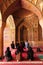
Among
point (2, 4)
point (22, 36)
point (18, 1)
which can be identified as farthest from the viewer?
point (22, 36)

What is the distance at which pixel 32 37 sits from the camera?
68.3 ft

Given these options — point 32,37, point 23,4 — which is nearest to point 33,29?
point 32,37

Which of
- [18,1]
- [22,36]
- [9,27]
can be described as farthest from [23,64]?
[22,36]

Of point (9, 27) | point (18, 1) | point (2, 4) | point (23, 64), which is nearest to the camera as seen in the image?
point (23, 64)

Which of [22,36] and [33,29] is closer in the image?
[33,29]

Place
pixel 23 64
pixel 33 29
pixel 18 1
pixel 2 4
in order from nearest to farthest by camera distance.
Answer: pixel 23 64, pixel 2 4, pixel 18 1, pixel 33 29

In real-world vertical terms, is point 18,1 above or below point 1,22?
above

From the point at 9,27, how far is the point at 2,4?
819 cm

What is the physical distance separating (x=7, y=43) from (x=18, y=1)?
346 inches

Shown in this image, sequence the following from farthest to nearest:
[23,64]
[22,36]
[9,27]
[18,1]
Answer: [22,36] → [9,27] → [18,1] → [23,64]

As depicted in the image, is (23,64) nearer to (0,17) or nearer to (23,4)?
(0,17)

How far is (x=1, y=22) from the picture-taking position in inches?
426

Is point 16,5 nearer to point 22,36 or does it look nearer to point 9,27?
point 9,27

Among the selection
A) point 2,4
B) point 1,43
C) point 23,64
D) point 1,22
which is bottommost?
point 23,64
